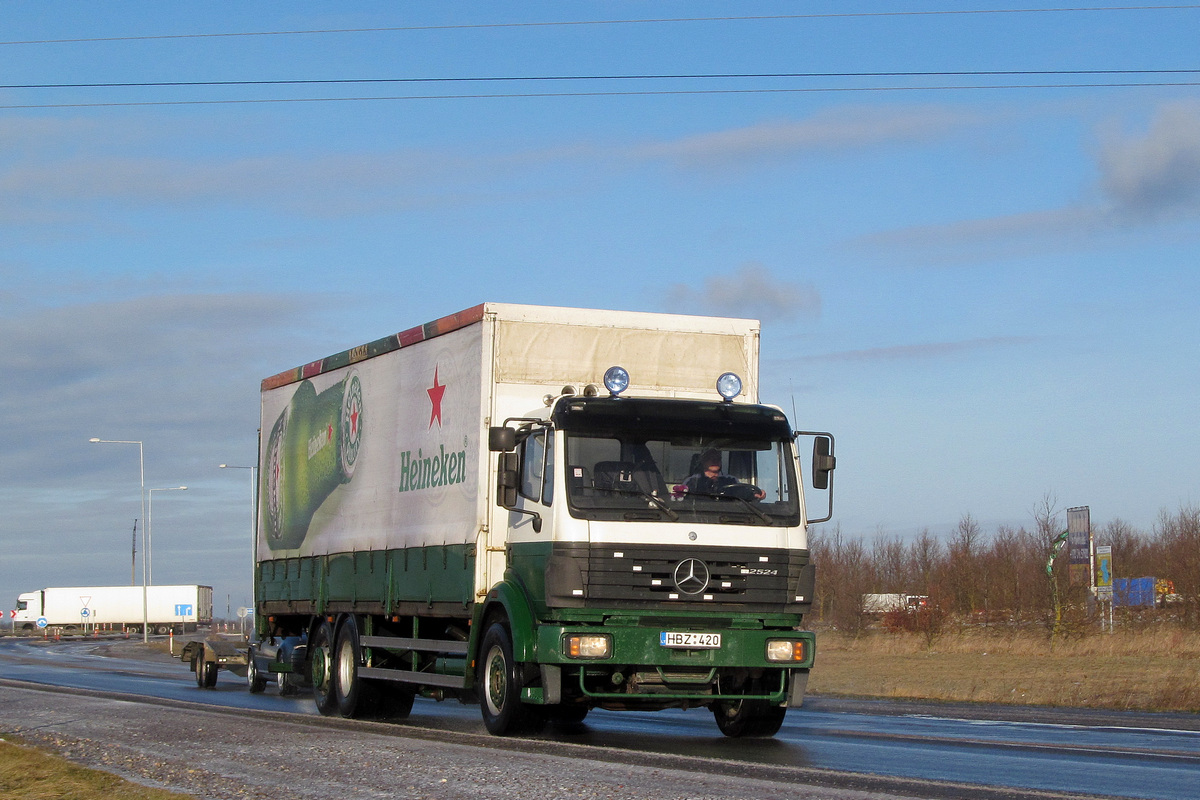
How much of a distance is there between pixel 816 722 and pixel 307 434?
25.6ft

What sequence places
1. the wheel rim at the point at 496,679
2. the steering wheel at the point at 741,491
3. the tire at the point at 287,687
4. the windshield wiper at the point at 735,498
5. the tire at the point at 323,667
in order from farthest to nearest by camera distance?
the tire at the point at 287,687 < the tire at the point at 323,667 < the wheel rim at the point at 496,679 < the steering wheel at the point at 741,491 < the windshield wiper at the point at 735,498

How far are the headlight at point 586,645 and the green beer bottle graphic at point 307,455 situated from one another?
5.89m

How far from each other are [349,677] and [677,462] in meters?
6.40

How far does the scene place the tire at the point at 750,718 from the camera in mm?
13570

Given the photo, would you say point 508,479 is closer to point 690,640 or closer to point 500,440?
point 500,440

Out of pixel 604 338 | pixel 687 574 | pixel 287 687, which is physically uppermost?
pixel 604 338

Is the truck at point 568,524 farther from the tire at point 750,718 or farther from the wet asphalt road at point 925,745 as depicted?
the wet asphalt road at point 925,745

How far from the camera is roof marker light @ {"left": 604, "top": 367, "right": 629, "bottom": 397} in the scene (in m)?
13.3

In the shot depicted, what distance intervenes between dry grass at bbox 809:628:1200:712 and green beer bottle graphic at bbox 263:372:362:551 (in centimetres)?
1010

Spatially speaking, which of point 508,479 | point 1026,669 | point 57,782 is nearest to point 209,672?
point 1026,669

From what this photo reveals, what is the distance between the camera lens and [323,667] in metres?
18.0

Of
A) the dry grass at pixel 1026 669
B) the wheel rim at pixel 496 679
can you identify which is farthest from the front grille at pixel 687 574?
the dry grass at pixel 1026 669

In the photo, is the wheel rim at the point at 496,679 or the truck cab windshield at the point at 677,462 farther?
the wheel rim at the point at 496,679

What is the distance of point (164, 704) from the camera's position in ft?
62.2
